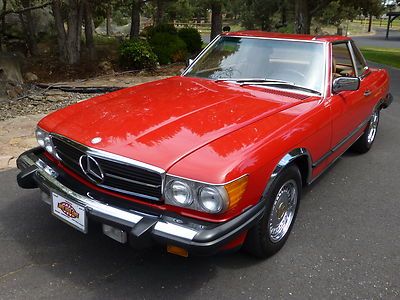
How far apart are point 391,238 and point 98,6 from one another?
37.0 ft

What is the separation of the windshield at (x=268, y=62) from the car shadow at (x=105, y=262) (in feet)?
5.58

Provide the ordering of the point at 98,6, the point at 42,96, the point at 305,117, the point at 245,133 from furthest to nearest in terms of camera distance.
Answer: the point at 98,6 < the point at 42,96 < the point at 305,117 < the point at 245,133

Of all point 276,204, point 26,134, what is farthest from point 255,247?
point 26,134

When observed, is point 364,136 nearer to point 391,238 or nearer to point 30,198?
point 391,238

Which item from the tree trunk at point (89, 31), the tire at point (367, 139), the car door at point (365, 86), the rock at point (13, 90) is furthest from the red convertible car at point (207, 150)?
the tree trunk at point (89, 31)

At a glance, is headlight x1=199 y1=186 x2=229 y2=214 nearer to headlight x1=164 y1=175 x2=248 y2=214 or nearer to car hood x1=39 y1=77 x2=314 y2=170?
headlight x1=164 y1=175 x2=248 y2=214

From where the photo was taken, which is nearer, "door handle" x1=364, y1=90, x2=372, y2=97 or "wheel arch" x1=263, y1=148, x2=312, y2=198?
"wheel arch" x1=263, y1=148, x2=312, y2=198

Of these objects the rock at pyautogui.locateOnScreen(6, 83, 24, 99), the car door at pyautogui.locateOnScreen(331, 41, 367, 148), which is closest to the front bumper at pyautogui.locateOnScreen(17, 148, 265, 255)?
the car door at pyautogui.locateOnScreen(331, 41, 367, 148)

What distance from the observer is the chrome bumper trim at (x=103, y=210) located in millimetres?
2443

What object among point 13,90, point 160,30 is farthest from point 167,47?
point 13,90

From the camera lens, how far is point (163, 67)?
12648 millimetres

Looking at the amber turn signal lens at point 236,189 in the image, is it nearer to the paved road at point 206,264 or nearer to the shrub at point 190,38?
the paved road at point 206,264

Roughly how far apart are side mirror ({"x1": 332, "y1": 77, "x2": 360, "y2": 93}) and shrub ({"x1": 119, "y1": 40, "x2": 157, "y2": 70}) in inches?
342

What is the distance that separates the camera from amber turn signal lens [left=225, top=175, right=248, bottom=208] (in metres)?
2.45
